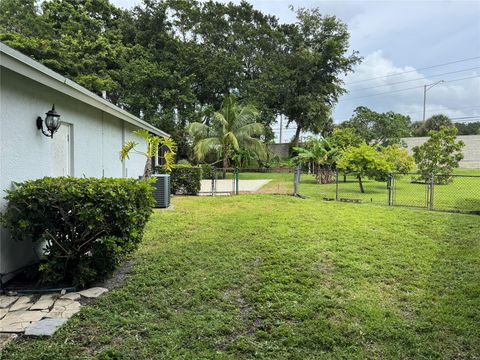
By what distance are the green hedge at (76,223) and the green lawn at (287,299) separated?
0.51 m

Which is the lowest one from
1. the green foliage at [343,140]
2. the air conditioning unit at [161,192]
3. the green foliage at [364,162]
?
the air conditioning unit at [161,192]

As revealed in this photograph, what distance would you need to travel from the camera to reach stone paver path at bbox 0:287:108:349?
Result: 116 inches

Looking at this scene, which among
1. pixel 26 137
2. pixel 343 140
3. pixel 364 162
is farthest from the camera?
pixel 343 140

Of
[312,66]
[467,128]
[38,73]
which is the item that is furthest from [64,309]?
[467,128]

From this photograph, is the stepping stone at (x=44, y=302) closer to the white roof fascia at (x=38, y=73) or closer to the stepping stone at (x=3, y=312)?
the stepping stone at (x=3, y=312)

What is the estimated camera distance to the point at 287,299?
3.66 m

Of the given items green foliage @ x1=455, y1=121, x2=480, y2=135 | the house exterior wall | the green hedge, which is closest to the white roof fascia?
the house exterior wall

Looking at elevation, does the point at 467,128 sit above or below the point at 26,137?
above

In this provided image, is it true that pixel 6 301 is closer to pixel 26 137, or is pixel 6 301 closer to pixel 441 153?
pixel 26 137

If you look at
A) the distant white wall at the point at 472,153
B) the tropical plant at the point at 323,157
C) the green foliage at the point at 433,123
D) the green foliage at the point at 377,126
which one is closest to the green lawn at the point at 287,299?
the tropical plant at the point at 323,157

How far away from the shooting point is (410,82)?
41.2m

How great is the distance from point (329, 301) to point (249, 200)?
7.11 m

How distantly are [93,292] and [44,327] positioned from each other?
832 mm

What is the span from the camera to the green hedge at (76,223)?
3807 mm
